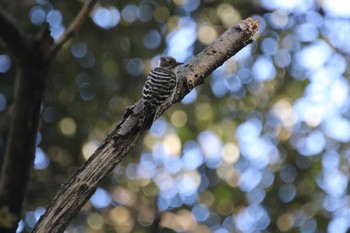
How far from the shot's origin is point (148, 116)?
3.84m

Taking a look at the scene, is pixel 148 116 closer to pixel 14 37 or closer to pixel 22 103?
pixel 22 103

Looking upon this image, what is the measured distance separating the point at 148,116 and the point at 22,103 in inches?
35.6

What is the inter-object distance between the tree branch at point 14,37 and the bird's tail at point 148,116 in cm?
85

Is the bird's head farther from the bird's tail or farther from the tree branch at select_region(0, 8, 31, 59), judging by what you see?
the tree branch at select_region(0, 8, 31, 59)

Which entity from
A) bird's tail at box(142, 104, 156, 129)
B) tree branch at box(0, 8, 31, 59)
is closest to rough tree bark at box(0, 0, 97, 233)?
tree branch at box(0, 8, 31, 59)

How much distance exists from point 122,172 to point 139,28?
1.76 metres

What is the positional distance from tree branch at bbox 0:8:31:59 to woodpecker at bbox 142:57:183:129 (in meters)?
0.85

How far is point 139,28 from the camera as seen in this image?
7.48 m

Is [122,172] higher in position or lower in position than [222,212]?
higher

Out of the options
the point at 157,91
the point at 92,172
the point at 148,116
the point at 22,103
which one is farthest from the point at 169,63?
the point at 22,103

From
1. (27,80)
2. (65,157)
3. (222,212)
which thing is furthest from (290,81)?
(27,80)

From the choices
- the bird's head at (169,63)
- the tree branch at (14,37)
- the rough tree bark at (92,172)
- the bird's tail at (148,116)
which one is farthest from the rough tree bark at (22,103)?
the bird's head at (169,63)

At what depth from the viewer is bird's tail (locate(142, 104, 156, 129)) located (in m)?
3.69

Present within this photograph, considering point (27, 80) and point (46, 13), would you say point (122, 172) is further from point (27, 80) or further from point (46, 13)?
point (27, 80)
